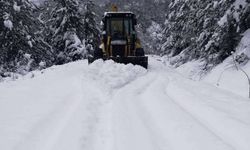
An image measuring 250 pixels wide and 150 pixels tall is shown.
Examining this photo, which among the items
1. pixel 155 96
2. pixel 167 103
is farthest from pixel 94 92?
pixel 167 103

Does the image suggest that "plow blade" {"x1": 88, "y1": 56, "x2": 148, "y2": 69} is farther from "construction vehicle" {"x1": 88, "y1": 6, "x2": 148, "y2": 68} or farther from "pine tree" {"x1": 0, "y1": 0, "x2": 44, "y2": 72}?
"pine tree" {"x1": 0, "y1": 0, "x2": 44, "y2": 72}

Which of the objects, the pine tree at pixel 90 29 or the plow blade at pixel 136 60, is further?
the pine tree at pixel 90 29

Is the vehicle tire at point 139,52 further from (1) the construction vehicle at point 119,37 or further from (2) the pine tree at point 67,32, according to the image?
(2) the pine tree at point 67,32

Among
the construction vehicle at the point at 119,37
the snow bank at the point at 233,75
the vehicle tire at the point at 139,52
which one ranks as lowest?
the snow bank at the point at 233,75

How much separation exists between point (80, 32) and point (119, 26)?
12.5 m

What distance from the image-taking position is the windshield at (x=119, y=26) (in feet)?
58.3

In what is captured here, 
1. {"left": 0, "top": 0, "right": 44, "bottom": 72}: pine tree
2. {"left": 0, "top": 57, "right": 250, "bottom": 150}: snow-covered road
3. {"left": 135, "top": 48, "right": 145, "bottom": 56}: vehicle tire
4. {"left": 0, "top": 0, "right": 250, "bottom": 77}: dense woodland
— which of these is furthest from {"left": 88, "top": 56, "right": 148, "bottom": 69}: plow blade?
{"left": 0, "top": 0, "right": 44, "bottom": 72}: pine tree

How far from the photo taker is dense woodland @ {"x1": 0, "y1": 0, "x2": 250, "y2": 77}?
14.0 meters

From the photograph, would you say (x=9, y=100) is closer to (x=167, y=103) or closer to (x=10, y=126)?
(x=10, y=126)

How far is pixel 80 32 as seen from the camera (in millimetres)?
29953

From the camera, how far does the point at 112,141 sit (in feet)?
17.8

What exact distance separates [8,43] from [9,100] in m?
13.4

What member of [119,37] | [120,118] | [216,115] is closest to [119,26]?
[119,37]

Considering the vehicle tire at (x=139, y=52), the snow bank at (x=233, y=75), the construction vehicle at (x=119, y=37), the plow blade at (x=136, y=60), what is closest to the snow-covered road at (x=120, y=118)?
the snow bank at (x=233, y=75)
